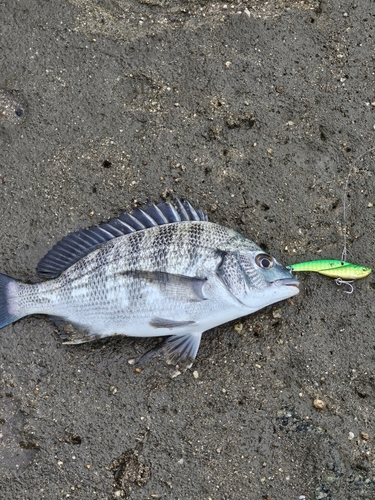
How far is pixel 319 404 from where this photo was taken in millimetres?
3285

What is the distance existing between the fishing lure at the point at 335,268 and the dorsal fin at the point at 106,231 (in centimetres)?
77

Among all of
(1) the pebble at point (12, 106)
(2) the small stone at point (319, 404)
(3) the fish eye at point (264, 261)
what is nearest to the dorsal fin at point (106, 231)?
(3) the fish eye at point (264, 261)

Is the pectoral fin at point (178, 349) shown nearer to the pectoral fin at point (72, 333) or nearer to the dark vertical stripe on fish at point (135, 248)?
the pectoral fin at point (72, 333)

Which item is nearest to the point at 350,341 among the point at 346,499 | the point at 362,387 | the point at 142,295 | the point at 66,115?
the point at 362,387

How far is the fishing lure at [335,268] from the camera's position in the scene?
3.28m

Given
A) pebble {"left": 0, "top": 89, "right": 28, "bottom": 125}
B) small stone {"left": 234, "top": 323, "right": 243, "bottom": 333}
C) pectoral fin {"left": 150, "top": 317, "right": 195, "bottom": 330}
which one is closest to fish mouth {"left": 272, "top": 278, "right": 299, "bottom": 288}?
small stone {"left": 234, "top": 323, "right": 243, "bottom": 333}

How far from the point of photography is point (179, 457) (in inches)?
129

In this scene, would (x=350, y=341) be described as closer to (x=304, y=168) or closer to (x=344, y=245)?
(x=344, y=245)

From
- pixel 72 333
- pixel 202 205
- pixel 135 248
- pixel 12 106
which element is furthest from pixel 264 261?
pixel 12 106

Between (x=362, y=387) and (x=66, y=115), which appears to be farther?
(x=66, y=115)

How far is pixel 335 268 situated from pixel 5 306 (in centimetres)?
232

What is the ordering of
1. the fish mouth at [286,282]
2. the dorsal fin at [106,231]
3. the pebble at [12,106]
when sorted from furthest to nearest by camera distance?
the pebble at [12,106]
the dorsal fin at [106,231]
the fish mouth at [286,282]

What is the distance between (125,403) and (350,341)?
5.42 ft

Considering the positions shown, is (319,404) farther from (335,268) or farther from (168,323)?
(168,323)
